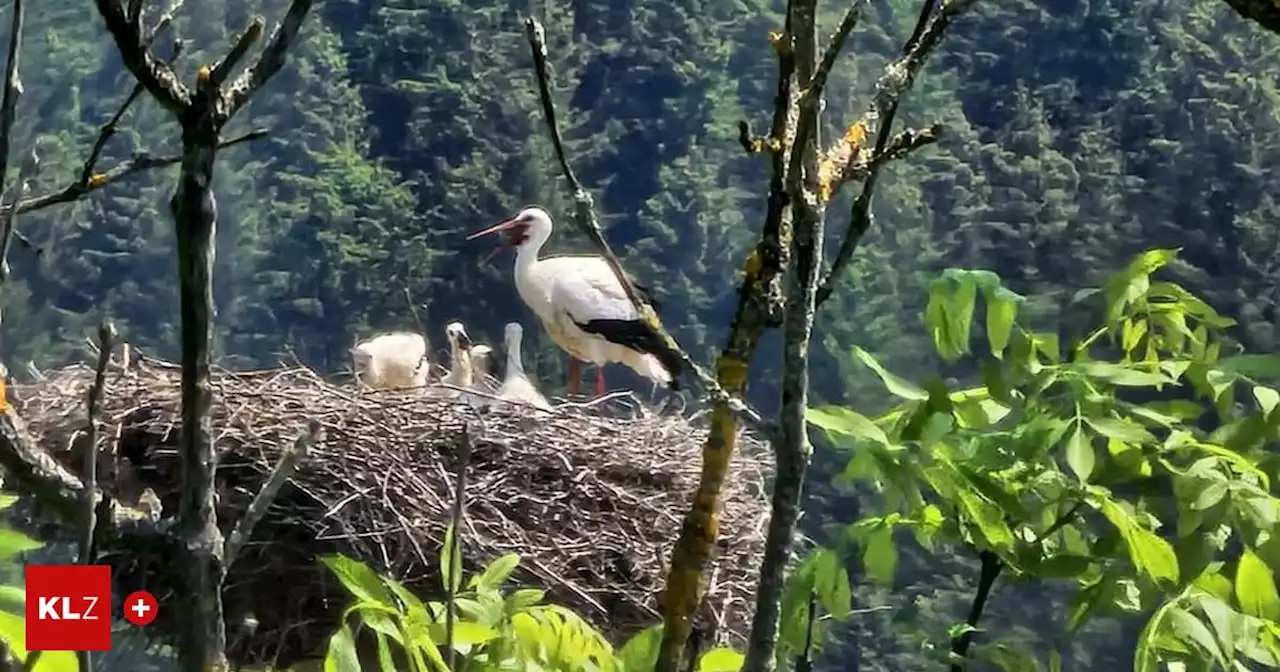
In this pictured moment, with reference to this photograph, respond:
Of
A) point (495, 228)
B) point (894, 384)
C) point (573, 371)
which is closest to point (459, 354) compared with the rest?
point (495, 228)

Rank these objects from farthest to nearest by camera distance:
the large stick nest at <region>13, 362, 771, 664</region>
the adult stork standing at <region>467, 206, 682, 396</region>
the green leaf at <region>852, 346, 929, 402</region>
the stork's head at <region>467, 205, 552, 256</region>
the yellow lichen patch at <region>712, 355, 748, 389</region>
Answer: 1. the adult stork standing at <region>467, 206, 682, 396</region>
2. the stork's head at <region>467, 205, 552, 256</region>
3. the large stick nest at <region>13, 362, 771, 664</region>
4. the green leaf at <region>852, 346, 929, 402</region>
5. the yellow lichen patch at <region>712, 355, 748, 389</region>

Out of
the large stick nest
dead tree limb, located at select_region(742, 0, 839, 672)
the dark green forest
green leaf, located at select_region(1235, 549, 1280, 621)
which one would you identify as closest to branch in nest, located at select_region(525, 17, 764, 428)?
dead tree limb, located at select_region(742, 0, 839, 672)

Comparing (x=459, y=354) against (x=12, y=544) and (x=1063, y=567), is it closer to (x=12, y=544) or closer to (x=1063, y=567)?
(x=1063, y=567)

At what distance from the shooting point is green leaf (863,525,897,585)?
23.1 inches

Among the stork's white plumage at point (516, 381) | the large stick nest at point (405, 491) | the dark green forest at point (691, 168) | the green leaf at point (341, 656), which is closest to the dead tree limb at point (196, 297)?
the green leaf at point (341, 656)

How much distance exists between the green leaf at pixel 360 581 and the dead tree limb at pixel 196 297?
0.46ft

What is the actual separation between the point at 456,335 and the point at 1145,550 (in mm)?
1312

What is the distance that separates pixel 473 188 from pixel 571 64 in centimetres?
28

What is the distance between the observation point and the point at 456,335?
177 centimetres

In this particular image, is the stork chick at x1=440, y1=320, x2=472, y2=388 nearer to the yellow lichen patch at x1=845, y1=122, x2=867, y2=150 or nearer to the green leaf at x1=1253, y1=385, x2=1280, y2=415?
the green leaf at x1=1253, y1=385, x2=1280, y2=415

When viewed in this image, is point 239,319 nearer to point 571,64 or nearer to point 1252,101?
point 571,64

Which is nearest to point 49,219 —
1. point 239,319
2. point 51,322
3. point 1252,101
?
point 51,322

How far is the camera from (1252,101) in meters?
1.36

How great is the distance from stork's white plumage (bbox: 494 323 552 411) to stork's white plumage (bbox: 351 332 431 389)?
0.36 feet
